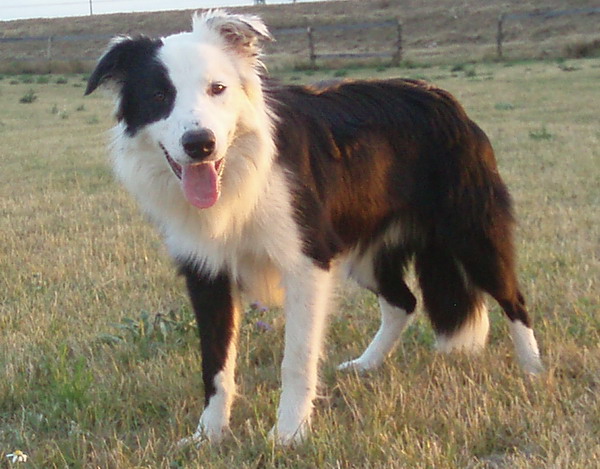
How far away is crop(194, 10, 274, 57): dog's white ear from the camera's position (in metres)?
3.45

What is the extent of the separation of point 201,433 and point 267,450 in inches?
14.5

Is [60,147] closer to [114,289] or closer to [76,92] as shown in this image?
[114,289]

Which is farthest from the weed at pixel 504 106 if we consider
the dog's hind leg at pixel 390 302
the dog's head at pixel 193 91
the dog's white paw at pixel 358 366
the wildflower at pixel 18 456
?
the wildflower at pixel 18 456

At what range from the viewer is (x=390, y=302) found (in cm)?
457

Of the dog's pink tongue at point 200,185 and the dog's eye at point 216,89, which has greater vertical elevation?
the dog's eye at point 216,89

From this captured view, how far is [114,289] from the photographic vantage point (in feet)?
18.4

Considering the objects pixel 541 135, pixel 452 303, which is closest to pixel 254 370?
pixel 452 303

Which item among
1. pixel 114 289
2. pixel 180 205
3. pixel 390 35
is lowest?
pixel 390 35

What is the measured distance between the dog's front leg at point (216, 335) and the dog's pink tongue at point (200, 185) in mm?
513

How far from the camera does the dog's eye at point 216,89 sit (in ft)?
10.6

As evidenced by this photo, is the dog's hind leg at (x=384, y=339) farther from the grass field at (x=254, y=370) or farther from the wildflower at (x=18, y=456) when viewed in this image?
the wildflower at (x=18, y=456)

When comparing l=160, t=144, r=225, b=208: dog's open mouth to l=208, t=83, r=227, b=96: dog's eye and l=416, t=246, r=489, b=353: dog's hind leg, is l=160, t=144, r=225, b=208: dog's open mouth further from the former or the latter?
l=416, t=246, r=489, b=353: dog's hind leg

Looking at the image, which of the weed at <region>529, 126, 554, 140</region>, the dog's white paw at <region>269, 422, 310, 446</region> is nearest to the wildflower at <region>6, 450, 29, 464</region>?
the dog's white paw at <region>269, 422, 310, 446</region>

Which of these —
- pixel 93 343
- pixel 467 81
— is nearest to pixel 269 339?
pixel 93 343
